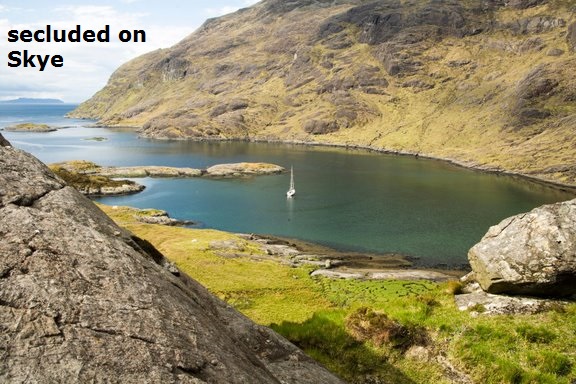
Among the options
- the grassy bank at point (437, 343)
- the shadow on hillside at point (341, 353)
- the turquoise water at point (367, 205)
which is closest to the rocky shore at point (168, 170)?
the turquoise water at point (367, 205)

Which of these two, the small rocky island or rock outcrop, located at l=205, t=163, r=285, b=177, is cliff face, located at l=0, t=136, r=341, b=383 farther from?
rock outcrop, located at l=205, t=163, r=285, b=177

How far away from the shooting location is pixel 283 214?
123188 mm

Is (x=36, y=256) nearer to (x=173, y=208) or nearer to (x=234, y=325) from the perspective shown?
(x=234, y=325)

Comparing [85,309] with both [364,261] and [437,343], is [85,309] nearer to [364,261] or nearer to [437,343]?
[437,343]

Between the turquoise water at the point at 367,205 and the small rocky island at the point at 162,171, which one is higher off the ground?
the small rocky island at the point at 162,171

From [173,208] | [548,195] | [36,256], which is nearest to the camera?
[36,256]

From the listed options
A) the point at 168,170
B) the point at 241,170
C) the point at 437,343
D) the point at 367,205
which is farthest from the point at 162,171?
the point at 437,343

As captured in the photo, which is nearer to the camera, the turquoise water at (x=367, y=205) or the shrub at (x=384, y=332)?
the shrub at (x=384, y=332)

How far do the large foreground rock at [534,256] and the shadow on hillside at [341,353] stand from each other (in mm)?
8911

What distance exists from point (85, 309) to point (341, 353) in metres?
13.0

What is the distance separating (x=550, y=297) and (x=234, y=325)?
689 inches

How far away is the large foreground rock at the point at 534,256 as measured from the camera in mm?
21891

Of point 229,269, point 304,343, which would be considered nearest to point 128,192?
point 229,269

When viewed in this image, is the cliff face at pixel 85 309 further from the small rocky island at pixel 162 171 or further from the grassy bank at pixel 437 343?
the small rocky island at pixel 162 171
